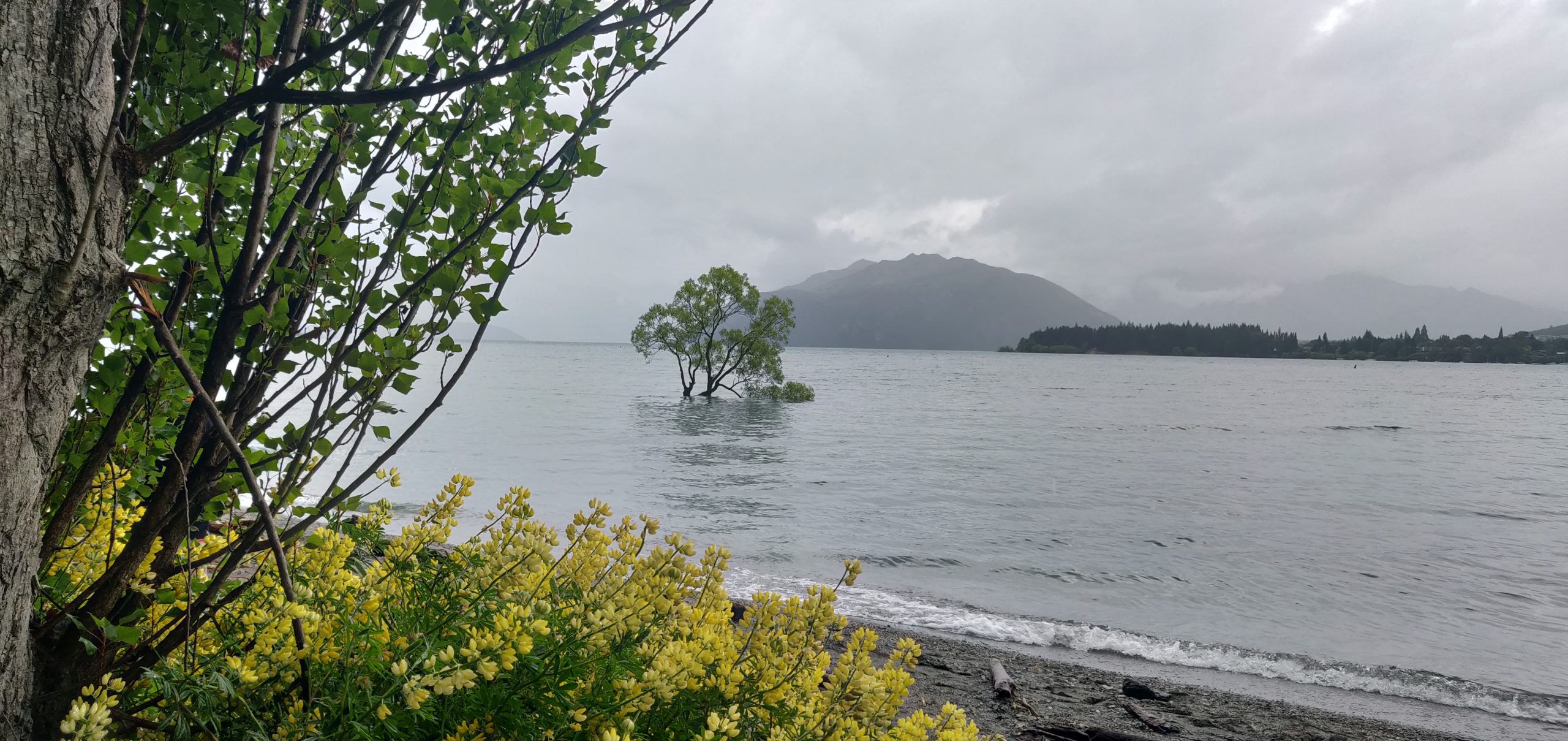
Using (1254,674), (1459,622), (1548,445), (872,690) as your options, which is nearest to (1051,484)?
(1459,622)

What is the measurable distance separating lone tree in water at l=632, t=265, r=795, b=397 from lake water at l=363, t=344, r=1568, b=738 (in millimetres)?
4181

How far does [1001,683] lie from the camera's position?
724cm

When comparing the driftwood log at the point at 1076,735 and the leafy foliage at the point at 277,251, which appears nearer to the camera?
the leafy foliage at the point at 277,251

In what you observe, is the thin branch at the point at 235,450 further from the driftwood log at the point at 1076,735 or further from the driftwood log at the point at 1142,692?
the driftwood log at the point at 1142,692

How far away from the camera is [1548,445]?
35.0 meters

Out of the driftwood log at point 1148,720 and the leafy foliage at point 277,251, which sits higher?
the leafy foliage at point 277,251

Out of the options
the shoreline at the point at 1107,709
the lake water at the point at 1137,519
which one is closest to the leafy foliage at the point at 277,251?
the shoreline at the point at 1107,709

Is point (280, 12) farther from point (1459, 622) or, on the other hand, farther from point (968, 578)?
point (1459, 622)

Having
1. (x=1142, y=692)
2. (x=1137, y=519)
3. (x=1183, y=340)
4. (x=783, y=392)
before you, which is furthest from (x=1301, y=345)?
(x=1142, y=692)

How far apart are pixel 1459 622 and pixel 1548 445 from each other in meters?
35.4

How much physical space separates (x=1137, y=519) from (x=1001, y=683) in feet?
39.3

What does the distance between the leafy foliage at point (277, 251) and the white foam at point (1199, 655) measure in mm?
7970

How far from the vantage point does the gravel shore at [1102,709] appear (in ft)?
21.1

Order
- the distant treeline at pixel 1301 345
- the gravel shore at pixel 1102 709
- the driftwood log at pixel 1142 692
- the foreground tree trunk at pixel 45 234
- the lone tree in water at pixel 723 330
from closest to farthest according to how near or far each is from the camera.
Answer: the foreground tree trunk at pixel 45 234 < the gravel shore at pixel 1102 709 < the driftwood log at pixel 1142 692 < the lone tree in water at pixel 723 330 < the distant treeline at pixel 1301 345
